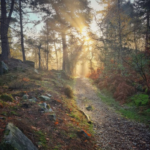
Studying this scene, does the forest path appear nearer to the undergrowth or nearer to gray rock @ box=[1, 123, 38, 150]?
the undergrowth

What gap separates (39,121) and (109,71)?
14096 millimetres

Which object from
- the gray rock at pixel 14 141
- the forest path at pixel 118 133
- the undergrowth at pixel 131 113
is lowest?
the forest path at pixel 118 133

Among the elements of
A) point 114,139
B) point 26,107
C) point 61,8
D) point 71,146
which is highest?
point 61,8

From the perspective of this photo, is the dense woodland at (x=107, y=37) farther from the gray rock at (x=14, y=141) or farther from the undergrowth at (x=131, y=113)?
the gray rock at (x=14, y=141)

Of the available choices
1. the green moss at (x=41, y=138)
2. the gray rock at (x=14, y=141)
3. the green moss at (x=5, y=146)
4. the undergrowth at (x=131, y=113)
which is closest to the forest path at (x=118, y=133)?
the undergrowth at (x=131, y=113)

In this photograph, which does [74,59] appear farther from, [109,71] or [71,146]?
[71,146]

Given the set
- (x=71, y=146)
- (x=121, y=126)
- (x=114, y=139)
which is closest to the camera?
(x=71, y=146)

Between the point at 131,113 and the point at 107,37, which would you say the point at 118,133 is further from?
the point at 107,37

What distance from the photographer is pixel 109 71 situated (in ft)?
55.7

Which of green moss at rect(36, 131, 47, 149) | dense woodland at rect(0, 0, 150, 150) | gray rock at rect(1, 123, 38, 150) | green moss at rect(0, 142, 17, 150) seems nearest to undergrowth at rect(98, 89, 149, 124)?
dense woodland at rect(0, 0, 150, 150)

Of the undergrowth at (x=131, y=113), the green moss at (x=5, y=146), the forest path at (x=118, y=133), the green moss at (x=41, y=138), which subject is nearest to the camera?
the green moss at (x=5, y=146)

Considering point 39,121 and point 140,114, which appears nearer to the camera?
point 39,121

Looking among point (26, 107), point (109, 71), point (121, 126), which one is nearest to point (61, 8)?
point (109, 71)

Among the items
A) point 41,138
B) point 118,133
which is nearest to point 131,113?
point 118,133
